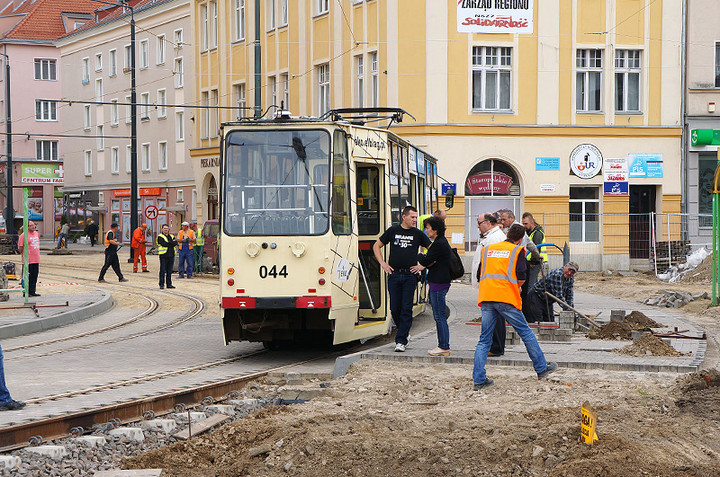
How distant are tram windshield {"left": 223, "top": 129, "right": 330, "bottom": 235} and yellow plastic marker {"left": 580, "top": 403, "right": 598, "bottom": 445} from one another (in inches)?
238

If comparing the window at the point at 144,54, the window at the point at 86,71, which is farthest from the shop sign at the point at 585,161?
the window at the point at 86,71

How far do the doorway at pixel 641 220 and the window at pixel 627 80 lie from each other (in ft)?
9.44

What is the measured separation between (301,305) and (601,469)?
6502mm

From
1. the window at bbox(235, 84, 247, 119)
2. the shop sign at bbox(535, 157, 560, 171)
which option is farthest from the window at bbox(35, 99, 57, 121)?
the shop sign at bbox(535, 157, 560, 171)

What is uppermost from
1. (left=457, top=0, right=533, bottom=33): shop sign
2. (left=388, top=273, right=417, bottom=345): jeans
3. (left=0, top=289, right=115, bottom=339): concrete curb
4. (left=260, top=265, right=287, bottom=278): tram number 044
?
(left=457, top=0, right=533, bottom=33): shop sign

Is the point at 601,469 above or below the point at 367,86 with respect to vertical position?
below

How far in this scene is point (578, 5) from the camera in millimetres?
35156

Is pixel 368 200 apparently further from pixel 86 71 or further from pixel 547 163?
pixel 86 71

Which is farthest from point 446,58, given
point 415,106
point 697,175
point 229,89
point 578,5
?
point 229,89

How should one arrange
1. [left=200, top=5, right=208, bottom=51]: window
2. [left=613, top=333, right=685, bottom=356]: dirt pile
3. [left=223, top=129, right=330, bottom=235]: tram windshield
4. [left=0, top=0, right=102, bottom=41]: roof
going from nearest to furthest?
1. [left=613, top=333, right=685, bottom=356]: dirt pile
2. [left=223, top=129, right=330, bottom=235]: tram windshield
3. [left=200, top=5, right=208, bottom=51]: window
4. [left=0, top=0, right=102, bottom=41]: roof

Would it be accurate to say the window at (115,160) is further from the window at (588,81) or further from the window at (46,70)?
the window at (588,81)

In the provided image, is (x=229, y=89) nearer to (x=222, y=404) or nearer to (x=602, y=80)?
(x=602, y=80)

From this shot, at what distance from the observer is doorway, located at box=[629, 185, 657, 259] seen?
34.4 meters

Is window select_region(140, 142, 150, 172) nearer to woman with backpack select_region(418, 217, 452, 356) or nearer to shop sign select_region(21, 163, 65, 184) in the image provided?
shop sign select_region(21, 163, 65, 184)
